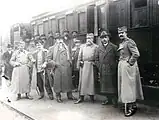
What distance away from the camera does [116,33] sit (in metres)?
1.70

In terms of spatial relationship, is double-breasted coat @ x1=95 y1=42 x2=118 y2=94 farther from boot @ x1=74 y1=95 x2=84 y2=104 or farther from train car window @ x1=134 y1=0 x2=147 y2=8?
train car window @ x1=134 y1=0 x2=147 y2=8

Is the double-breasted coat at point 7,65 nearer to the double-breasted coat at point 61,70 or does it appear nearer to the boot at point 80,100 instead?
the double-breasted coat at point 61,70

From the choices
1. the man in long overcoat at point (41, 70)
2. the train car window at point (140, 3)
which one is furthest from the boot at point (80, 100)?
the train car window at point (140, 3)

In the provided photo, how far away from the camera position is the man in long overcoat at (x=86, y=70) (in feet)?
6.52

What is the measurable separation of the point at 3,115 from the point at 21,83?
1.20ft

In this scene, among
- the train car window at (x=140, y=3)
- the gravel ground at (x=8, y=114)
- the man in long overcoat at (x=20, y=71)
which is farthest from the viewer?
the man in long overcoat at (x=20, y=71)

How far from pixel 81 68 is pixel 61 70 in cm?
20

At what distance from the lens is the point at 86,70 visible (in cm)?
204

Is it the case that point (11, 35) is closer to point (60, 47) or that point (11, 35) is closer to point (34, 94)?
point (60, 47)

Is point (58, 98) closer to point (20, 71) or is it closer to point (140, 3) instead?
point (20, 71)

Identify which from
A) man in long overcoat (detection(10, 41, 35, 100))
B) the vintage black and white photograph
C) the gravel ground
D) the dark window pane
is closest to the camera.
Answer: the vintage black and white photograph

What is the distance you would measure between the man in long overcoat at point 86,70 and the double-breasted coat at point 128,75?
282mm

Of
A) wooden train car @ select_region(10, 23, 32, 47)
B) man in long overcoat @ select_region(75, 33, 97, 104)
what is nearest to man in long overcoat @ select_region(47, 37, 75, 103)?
Answer: man in long overcoat @ select_region(75, 33, 97, 104)

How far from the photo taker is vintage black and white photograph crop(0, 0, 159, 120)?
1.52 meters
